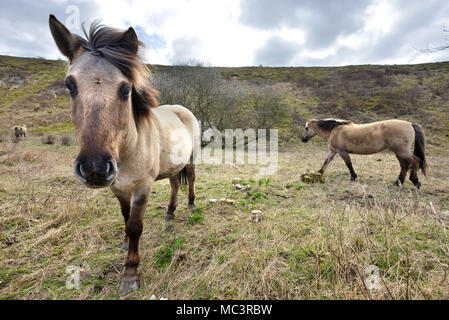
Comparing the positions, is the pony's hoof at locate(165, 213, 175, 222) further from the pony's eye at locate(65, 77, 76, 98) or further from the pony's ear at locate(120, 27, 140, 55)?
the pony's ear at locate(120, 27, 140, 55)

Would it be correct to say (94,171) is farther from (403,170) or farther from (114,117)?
(403,170)

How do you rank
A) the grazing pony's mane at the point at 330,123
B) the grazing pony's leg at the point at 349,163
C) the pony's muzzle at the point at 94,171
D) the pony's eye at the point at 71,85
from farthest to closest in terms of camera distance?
the grazing pony's mane at the point at 330,123
the grazing pony's leg at the point at 349,163
the pony's eye at the point at 71,85
the pony's muzzle at the point at 94,171

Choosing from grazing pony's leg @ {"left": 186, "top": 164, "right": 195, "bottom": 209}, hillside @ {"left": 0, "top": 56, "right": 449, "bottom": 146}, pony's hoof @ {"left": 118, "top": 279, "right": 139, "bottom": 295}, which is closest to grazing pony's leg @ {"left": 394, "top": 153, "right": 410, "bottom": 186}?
grazing pony's leg @ {"left": 186, "top": 164, "right": 195, "bottom": 209}

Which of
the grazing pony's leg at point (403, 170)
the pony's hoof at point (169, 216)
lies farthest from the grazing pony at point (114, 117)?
the grazing pony's leg at point (403, 170)

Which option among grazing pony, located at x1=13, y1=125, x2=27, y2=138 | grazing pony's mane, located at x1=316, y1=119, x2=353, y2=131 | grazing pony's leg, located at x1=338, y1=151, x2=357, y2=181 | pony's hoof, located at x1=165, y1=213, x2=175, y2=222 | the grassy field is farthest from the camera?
grazing pony, located at x1=13, y1=125, x2=27, y2=138

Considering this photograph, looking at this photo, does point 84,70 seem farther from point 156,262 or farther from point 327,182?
point 327,182

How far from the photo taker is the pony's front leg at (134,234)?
7.17 ft

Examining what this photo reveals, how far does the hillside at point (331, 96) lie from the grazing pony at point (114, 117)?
73.0 ft

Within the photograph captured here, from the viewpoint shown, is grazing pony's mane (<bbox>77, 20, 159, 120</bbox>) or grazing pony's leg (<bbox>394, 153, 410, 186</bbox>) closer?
grazing pony's mane (<bbox>77, 20, 159, 120</bbox>)

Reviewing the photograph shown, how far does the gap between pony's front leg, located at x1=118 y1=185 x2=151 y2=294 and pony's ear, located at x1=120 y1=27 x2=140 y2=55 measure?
165cm

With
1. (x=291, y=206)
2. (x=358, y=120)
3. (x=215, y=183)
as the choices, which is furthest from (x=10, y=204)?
(x=358, y=120)

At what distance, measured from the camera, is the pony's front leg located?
2187mm

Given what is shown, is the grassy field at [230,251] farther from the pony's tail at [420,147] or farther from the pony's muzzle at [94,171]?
the pony's tail at [420,147]

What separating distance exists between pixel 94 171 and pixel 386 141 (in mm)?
8625
